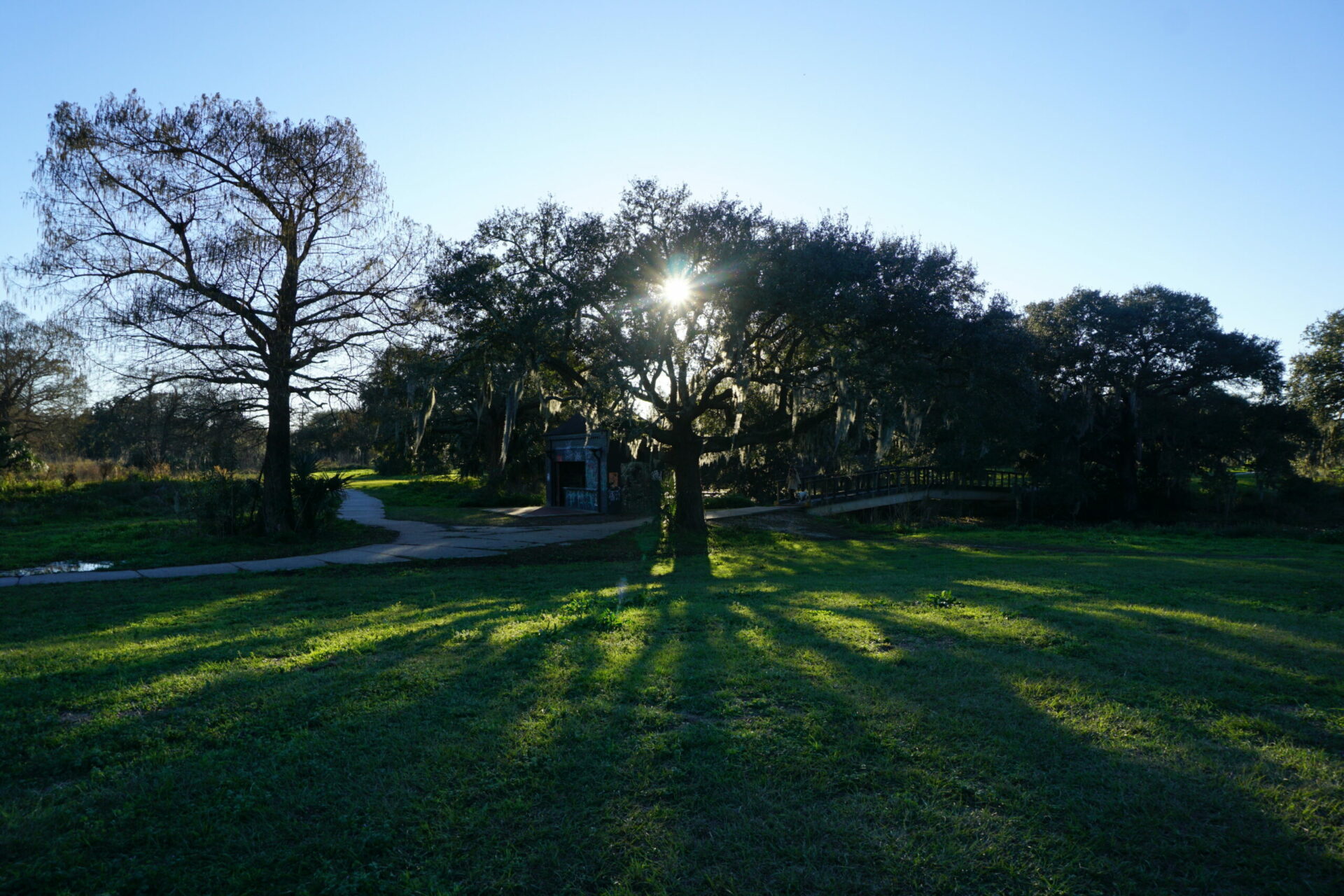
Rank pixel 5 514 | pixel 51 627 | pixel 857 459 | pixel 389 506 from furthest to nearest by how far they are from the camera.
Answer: pixel 857 459, pixel 389 506, pixel 5 514, pixel 51 627

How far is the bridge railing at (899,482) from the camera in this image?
28.9 m

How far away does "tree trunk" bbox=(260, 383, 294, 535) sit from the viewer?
1512 cm

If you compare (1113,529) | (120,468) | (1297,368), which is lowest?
(1113,529)

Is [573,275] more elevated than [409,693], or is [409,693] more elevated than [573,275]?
[573,275]

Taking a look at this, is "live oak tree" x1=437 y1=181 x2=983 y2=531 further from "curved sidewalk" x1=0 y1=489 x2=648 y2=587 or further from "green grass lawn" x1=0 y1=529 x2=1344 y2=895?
"green grass lawn" x1=0 y1=529 x2=1344 y2=895

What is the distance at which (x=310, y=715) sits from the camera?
4.15 meters

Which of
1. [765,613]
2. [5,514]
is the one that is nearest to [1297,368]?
[765,613]

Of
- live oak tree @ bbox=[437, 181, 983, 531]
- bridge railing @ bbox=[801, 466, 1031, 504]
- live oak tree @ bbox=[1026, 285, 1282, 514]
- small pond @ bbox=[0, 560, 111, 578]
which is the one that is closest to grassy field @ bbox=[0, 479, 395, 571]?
small pond @ bbox=[0, 560, 111, 578]

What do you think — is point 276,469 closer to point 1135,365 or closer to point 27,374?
point 27,374

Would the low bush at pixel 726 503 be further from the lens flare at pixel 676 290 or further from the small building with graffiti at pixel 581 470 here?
the lens flare at pixel 676 290

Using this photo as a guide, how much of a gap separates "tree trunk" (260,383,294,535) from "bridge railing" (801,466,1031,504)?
17.8 meters

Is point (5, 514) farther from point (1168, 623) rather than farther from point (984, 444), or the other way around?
point (984, 444)

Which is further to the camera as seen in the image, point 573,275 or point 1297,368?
point 1297,368

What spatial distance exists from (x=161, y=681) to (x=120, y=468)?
26855 mm
